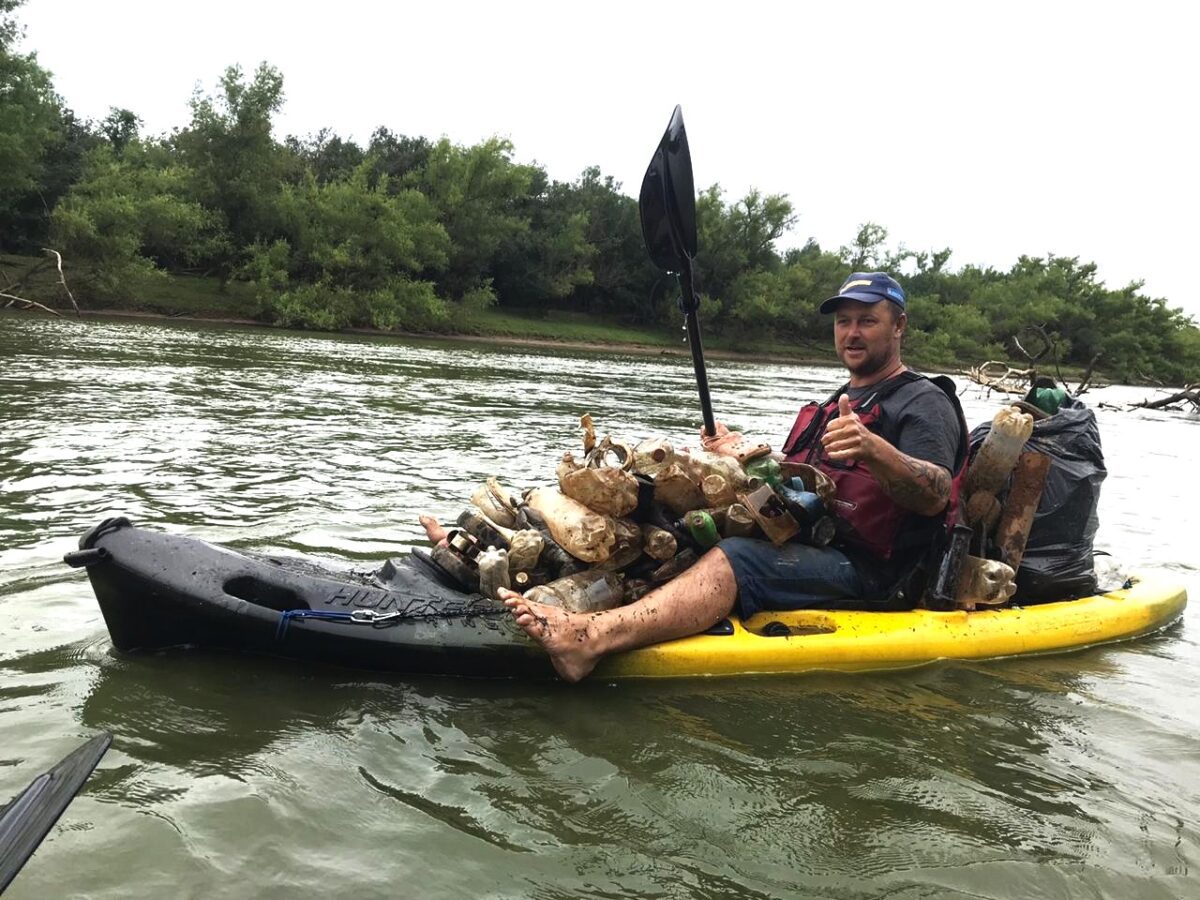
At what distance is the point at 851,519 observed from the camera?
420cm

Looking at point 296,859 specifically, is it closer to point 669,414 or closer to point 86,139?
point 669,414

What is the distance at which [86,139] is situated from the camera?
4975cm

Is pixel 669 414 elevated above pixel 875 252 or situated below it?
below

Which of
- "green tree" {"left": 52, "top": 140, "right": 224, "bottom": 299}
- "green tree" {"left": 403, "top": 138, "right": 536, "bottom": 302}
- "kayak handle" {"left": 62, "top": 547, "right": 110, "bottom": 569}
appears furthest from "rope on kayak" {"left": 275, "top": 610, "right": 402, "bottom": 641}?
"green tree" {"left": 403, "top": 138, "right": 536, "bottom": 302}

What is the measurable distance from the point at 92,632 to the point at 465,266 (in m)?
52.7

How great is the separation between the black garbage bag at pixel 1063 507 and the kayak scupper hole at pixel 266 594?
384 centimetres

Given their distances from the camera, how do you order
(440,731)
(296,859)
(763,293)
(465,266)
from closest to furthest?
(296,859) → (440,731) → (465,266) → (763,293)

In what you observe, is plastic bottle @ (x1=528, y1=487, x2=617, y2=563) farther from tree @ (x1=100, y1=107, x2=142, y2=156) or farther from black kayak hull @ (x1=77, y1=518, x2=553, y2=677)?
tree @ (x1=100, y1=107, x2=142, y2=156)

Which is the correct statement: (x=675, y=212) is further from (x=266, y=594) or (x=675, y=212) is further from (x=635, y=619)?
(x=266, y=594)

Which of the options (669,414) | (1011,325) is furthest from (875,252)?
(669,414)

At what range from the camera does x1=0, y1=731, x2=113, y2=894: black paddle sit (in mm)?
1822

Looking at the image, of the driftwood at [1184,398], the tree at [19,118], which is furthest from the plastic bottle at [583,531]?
the tree at [19,118]

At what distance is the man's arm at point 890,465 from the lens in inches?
143

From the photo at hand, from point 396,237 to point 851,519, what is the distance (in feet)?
151
